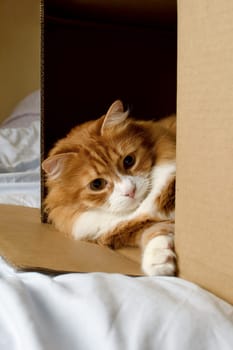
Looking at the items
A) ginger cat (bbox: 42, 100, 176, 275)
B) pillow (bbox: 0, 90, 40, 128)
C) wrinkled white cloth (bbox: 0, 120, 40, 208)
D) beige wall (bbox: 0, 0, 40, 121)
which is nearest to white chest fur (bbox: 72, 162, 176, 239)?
ginger cat (bbox: 42, 100, 176, 275)

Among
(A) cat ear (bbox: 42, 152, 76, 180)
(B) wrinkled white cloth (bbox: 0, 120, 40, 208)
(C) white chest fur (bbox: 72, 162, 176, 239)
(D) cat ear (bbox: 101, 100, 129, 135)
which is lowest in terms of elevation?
(B) wrinkled white cloth (bbox: 0, 120, 40, 208)

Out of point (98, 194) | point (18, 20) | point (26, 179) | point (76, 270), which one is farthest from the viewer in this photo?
point (18, 20)

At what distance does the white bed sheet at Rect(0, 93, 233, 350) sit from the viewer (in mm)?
582

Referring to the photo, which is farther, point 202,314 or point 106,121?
point 106,121

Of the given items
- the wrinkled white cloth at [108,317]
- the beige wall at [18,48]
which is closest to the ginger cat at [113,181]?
the wrinkled white cloth at [108,317]

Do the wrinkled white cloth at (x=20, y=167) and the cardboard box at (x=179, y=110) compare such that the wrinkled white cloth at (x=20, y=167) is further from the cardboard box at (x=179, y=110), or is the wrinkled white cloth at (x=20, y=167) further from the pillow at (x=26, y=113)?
the pillow at (x=26, y=113)

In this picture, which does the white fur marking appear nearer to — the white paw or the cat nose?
the cat nose

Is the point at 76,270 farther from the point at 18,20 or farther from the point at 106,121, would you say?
the point at 18,20

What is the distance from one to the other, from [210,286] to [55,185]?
0.61 meters

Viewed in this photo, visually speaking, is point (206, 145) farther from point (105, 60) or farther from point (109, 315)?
point (105, 60)

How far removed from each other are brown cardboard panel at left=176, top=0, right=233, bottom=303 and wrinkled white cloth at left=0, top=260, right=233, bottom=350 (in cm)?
7

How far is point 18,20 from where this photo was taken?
3.33 metres

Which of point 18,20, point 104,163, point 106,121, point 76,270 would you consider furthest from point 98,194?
point 18,20

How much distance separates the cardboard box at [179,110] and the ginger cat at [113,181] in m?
0.06
